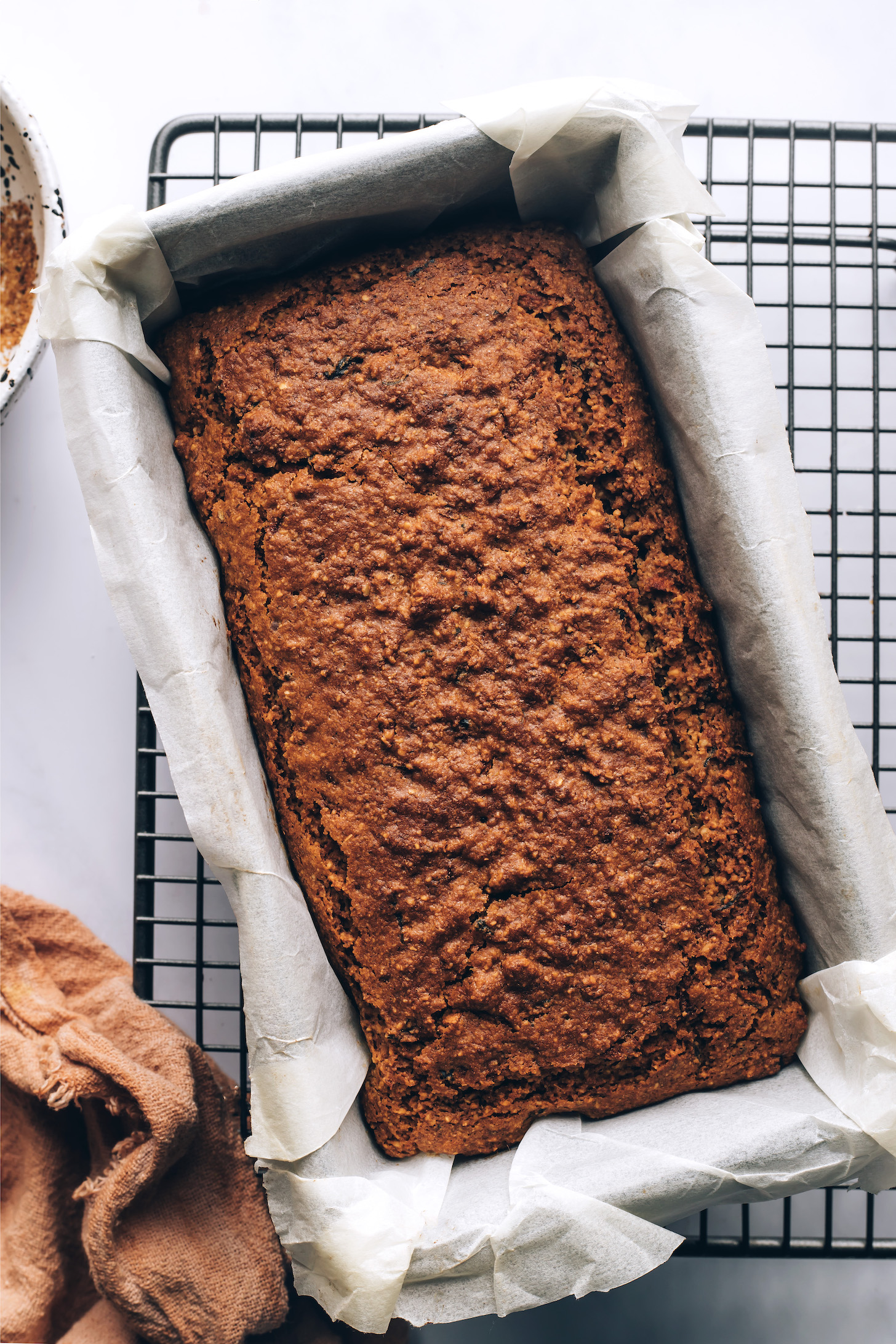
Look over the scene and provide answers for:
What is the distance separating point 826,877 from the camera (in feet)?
3.49

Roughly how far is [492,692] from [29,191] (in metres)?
0.99

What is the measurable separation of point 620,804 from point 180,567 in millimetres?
583

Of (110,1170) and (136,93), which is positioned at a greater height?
(136,93)

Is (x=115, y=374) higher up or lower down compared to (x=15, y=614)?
higher up

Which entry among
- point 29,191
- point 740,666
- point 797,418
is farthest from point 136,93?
point 740,666

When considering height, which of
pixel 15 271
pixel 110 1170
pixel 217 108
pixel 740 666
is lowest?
pixel 110 1170

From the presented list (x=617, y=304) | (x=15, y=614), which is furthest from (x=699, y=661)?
(x=15, y=614)

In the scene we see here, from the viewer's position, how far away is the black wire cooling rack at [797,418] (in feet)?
4.09

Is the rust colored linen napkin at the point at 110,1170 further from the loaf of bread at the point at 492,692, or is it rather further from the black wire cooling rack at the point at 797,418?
the loaf of bread at the point at 492,692

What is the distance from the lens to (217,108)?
143cm

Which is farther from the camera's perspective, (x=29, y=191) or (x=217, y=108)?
(x=217, y=108)

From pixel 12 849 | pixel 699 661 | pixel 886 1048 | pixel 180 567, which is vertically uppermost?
pixel 180 567

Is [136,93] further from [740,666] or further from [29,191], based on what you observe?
[740,666]

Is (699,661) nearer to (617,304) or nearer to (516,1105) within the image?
(617,304)
